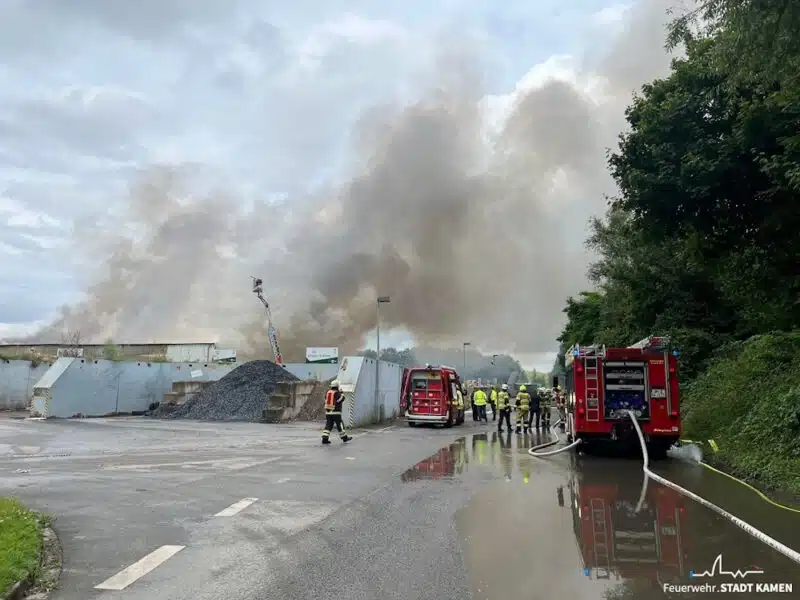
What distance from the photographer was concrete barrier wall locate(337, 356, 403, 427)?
73.1ft

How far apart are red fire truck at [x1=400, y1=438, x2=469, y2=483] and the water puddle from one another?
127 millimetres

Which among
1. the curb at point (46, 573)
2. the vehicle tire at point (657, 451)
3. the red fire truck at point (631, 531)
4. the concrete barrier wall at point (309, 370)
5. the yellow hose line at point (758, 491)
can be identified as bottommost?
the curb at point (46, 573)

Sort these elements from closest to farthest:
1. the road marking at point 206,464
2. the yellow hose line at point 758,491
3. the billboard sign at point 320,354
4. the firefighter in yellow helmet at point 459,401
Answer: the yellow hose line at point 758,491
the road marking at point 206,464
the firefighter in yellow helmet at point 459,401
the billboard sign at point 320,354

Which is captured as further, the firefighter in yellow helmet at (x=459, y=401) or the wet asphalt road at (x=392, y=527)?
the firefighter in yellow helmet at (x=459, y=401)

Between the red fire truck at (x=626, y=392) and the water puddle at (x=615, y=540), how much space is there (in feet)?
8.38

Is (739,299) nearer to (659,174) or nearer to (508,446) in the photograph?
(659,174)

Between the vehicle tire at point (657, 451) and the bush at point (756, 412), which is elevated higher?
the bush at point (756, 412)

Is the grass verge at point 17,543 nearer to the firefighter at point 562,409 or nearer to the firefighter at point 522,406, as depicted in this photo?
the firefighter at point 562,409

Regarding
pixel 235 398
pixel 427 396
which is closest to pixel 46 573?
pixel 427 396

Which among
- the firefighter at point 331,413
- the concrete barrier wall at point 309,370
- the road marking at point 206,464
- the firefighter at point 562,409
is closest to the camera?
the road marking at point 206,464

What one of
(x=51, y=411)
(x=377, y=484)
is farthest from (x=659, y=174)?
(x=51, y=411)

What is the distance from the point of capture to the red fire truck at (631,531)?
499 cm

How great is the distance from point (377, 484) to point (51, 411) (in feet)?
71.3

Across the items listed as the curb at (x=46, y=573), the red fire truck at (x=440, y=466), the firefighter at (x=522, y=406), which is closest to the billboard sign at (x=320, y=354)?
the firefighter at (x=522, y=406)
